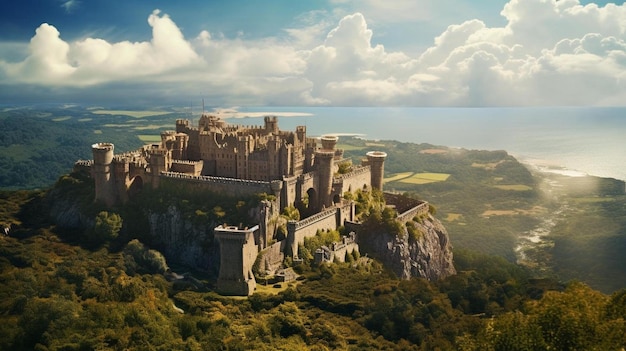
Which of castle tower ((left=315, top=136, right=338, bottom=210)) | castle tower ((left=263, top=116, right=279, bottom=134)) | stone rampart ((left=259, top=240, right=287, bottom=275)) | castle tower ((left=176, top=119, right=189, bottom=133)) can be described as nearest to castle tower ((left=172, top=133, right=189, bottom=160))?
castle tower ((left=176, top=119, right=189, bottom=133))

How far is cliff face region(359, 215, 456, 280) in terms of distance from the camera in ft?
231

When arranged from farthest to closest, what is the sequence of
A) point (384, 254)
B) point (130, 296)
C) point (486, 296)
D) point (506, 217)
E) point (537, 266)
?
point (506, 217) → point (537, 266) → point (384, 254) → point (486, 296) → point (130, 296)

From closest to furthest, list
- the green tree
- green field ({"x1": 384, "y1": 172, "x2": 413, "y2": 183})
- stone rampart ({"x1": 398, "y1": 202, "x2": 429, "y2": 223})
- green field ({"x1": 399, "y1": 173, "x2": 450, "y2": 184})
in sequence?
1. the green tree
2. stone rampart ({"x1": 398, "y1": 202, "x2": 429, "y2": 223})
3. green field ({"x1": 384, "y1": 172, "x2": 413, "y2": 183})
4. green field ({"x1": 399, "y1": 173, "x2": 450, "y2": 184})

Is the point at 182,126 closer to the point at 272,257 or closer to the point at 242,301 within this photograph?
the point at 272,257

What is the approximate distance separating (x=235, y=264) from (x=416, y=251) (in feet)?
95.4

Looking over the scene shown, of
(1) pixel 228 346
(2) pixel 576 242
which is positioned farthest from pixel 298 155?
(2) pixel 576 242

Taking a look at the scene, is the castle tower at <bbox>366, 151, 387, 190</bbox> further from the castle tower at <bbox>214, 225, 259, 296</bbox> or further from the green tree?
the green tree

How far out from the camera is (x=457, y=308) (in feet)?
169

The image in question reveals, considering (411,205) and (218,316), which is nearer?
(218,316)

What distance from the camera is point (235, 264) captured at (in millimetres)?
55281

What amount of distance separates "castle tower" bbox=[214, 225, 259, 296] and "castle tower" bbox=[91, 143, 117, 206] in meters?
22.6

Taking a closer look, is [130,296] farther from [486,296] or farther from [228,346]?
[486,296]

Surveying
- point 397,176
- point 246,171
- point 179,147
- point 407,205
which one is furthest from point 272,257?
point 397,176

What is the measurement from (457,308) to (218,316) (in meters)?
22.0
